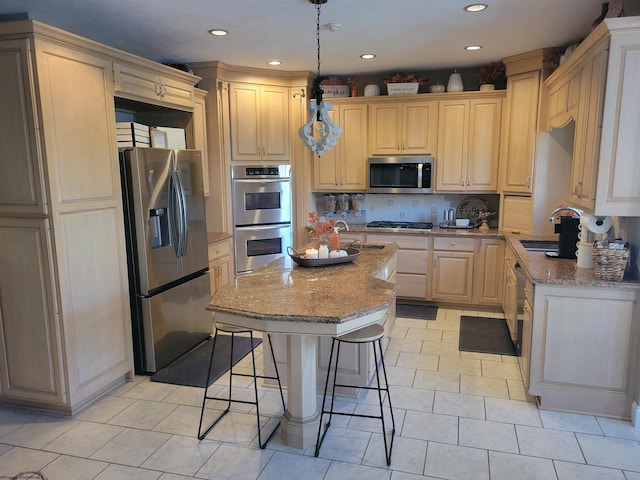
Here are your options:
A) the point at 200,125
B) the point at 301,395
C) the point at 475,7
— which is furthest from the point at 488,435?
the point at 200,125

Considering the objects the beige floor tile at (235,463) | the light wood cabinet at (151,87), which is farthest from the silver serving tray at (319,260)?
the light wood cabinet at (151,87)

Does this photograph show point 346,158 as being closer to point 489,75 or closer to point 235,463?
point 489,75

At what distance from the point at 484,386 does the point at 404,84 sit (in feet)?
10.6

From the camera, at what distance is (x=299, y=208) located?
5305 millimetres

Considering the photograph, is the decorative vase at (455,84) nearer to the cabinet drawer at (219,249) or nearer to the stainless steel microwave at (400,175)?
the stainless steel microwave at (400,175)

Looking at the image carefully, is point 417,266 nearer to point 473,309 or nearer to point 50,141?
point 473,309

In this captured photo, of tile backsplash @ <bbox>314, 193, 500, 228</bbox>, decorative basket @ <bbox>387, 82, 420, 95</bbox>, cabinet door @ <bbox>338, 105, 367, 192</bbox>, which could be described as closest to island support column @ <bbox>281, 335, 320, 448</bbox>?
cabinet door @ <bbox>338, 105, 367, 192</bbox>

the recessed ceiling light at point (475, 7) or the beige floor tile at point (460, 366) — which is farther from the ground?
the recessed ceiling light at point (475, 7)

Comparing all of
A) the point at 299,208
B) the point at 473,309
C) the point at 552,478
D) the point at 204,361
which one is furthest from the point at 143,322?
the point at 473,309

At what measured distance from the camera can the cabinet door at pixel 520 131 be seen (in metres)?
4.41

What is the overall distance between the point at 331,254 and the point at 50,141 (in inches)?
72.0

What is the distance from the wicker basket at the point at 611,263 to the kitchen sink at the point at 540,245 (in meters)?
1.17

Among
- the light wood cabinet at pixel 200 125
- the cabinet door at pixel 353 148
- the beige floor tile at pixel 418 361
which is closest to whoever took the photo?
the beige floor tile at pixel 418 361

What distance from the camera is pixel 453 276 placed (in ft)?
16.3
